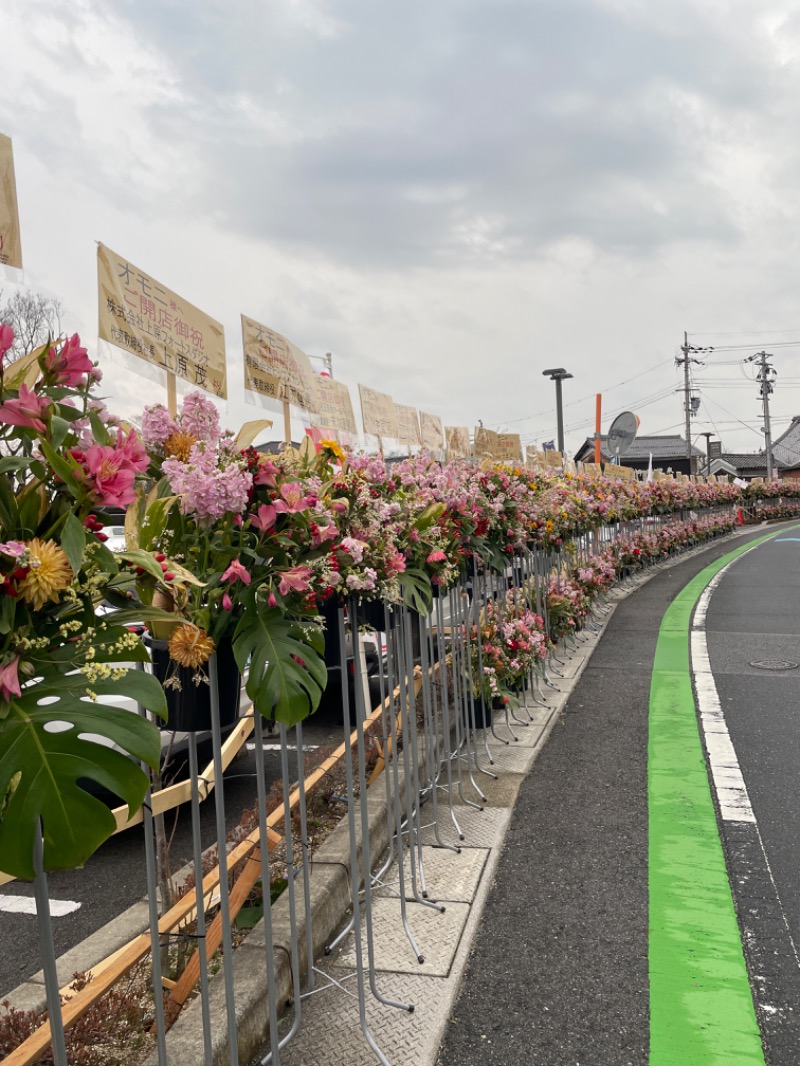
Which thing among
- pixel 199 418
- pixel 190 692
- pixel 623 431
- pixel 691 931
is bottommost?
pixel 691 931

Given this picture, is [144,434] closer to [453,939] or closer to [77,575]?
[77,575]

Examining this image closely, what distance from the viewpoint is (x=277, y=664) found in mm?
2104

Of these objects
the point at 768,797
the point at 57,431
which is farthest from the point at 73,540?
the point at 768,797

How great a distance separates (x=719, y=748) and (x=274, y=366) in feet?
13.1

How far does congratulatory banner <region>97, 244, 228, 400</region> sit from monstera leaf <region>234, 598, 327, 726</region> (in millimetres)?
1663

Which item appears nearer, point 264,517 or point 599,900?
point 264,517

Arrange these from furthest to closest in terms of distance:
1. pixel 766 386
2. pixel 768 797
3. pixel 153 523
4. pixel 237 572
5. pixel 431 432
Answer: pixel 766 386, pixel 431 432, pixel 768 797, pixel 237 572, pixel 153 523

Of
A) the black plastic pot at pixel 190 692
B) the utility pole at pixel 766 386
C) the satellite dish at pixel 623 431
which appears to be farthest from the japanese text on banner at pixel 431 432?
the utility pole at pixel 766 386

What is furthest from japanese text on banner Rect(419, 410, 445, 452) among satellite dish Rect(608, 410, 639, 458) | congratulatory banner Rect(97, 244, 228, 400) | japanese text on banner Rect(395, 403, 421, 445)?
satellite dish Rect(608, 410, 639, 458)

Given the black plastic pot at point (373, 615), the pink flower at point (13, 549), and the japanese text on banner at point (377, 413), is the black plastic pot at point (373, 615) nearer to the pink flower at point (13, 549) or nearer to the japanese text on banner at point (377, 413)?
the pink flower at point (13, 549)

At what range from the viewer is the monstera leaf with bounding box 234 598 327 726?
211 centimetres

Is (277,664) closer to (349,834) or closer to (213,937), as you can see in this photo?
(213,937)

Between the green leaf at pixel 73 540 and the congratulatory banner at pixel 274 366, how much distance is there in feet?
11.3

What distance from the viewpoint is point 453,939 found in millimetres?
3537
